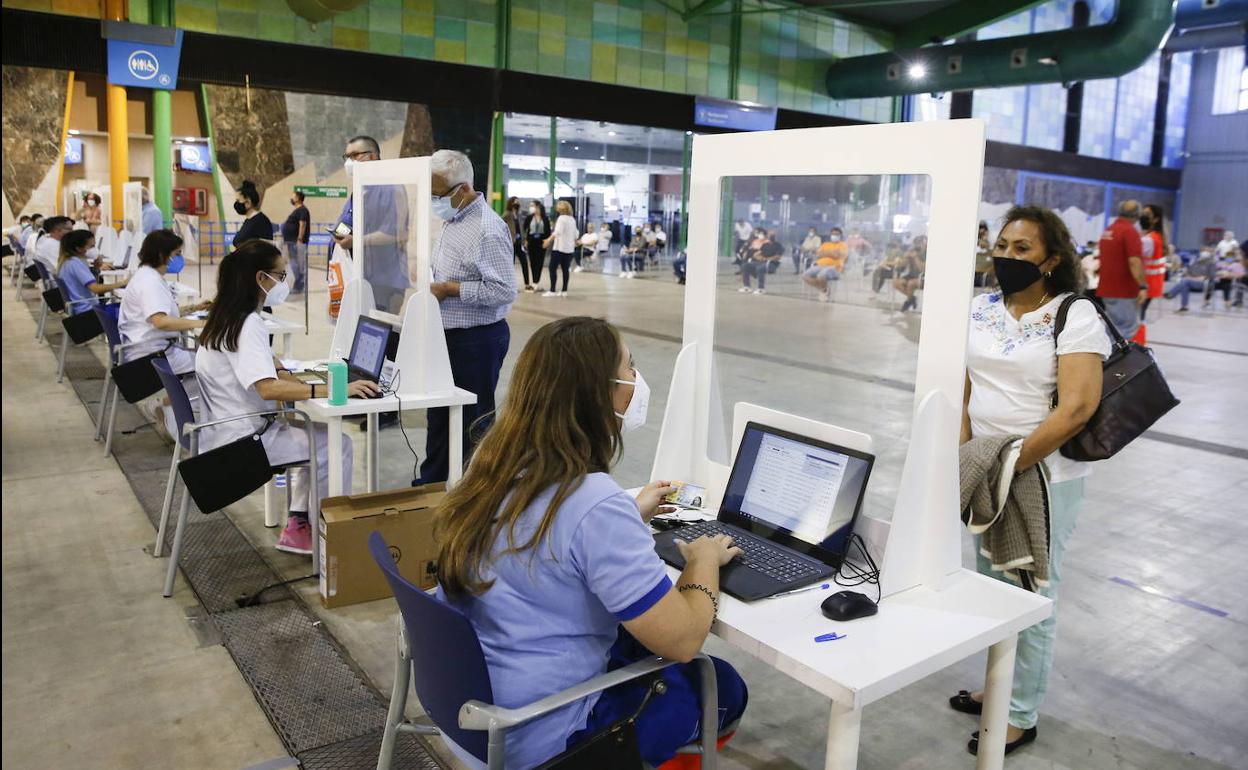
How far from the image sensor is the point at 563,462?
1524 mm

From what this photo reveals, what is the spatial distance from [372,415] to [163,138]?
10128mm

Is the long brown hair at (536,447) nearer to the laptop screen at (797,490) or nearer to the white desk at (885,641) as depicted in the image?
the white desk at (885,641)

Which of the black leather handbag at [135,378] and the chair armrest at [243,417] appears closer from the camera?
the chair armrest at [243,417]

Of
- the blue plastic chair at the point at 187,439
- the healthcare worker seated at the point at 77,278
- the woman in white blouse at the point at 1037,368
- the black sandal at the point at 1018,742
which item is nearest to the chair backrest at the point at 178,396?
the blue plastic chair at the point at 187,439

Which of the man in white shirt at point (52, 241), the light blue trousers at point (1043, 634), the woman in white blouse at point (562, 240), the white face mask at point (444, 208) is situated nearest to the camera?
the light blue trousers at point (1043, 634)

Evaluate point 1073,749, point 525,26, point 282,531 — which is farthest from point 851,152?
point 525,26

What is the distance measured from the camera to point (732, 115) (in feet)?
54.1

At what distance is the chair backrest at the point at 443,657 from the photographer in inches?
57.6

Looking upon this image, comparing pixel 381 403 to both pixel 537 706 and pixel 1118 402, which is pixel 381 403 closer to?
pixel 537 706

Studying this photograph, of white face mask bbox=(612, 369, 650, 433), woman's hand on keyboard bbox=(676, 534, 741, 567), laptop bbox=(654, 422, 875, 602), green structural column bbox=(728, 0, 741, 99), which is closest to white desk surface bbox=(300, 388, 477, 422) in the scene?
white face mask bbox=(612, 369, 650, 433)

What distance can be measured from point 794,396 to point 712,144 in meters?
4.46

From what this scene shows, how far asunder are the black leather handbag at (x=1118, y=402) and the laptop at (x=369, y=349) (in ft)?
7.70

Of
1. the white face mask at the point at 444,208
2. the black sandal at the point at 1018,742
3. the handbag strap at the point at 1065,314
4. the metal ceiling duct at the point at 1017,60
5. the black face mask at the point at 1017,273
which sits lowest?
the black sandal at the point at 1018,742

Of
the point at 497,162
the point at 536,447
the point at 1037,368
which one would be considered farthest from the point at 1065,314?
the point at 497,162
